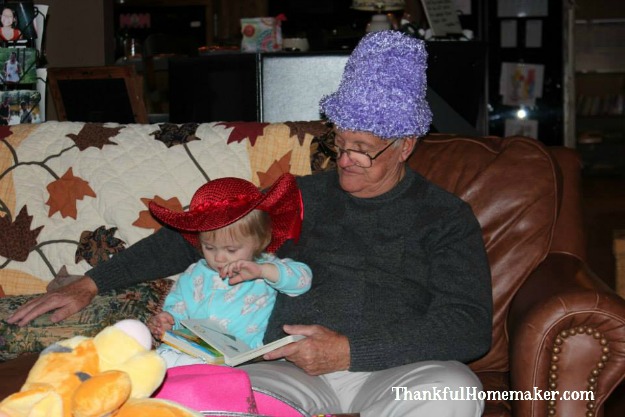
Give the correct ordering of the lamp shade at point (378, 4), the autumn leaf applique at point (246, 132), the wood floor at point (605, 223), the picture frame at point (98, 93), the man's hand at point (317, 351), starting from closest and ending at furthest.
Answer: the man's hand at point (317, 351), the autumn leaf applique at point (246, 132), the wood floor at point (605, 223), the picture frame at point (98, 93), the lamp shade at point (378, 4)

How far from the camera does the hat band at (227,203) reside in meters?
2.02

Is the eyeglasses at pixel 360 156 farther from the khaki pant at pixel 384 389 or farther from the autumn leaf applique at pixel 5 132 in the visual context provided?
the autumn leaf applique at pixel 5 132

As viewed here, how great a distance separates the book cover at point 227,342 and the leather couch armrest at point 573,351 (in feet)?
1.69

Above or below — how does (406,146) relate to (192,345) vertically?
above

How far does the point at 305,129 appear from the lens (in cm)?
250

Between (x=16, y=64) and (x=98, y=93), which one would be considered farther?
(x=98, y=93)

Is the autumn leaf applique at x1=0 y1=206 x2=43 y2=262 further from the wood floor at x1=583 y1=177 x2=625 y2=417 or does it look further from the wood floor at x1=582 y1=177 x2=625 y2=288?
the wood floor at x1=582 y1=177 x2=625 y2=288

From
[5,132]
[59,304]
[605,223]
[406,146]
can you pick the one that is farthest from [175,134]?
[605,223]

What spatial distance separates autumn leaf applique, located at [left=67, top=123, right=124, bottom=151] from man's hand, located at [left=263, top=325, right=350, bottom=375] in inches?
40.0

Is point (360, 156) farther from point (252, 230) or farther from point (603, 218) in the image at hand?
point (603, 218)

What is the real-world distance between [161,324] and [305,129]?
784 mm

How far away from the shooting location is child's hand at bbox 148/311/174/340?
79.3 inches

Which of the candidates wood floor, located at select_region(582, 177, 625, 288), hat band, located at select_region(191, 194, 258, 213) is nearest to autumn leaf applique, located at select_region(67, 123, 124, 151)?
hat band, located at select_region(191, 194, 258, 213)

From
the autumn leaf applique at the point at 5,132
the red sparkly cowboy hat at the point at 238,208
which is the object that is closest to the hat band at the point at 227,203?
the red sparkly cowboy hat at the point at 238,208
